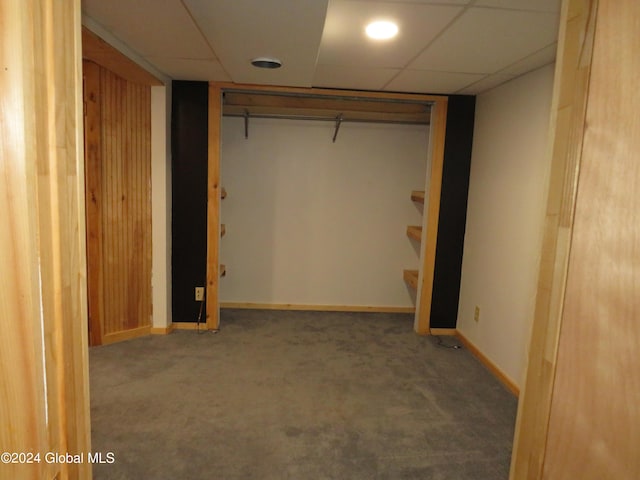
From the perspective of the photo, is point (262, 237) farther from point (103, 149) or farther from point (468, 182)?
point (468, 182)

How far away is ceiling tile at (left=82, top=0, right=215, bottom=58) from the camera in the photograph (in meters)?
1.91

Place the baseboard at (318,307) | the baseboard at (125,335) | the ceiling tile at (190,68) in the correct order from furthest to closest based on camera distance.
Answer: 1. the baseboard at (318,307)
2. the baseboard at (125,335)
3. the ceiling tile at (190,68)

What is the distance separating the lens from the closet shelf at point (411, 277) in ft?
13.3

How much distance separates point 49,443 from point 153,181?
2.96m

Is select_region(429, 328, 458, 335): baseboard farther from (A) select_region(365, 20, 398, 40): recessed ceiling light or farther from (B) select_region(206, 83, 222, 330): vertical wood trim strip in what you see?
(A) select_region(365, 20, 398, 40): recessed ceiling light

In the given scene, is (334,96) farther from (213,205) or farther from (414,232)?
(414,232)

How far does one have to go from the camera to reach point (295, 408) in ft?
8.15

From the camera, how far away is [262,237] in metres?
4.34

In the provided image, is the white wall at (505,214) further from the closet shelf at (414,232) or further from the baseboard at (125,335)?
the baseboard at (125,335)

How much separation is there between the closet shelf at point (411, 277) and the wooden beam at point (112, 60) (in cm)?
283

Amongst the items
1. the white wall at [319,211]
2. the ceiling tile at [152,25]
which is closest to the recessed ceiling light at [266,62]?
the ceiling tile at [152,25]

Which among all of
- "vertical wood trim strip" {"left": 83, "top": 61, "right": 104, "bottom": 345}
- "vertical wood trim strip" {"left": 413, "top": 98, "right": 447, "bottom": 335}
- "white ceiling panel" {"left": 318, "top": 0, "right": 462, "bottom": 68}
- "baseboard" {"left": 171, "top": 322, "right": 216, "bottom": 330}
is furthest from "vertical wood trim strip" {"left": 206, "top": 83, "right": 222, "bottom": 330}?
"vertical wood trim strip" {"left": 413, "top": 98, "right": 447, "bottom": 335}

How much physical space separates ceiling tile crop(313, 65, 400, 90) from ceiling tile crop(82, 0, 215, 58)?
858mm

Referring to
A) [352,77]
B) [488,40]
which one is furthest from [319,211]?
[488,40]
